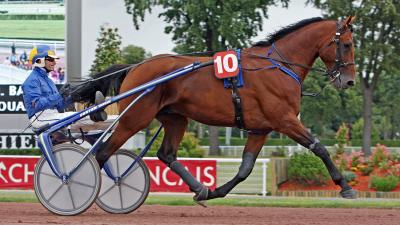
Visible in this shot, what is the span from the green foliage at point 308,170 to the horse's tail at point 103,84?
617 cm

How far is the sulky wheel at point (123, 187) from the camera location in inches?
345

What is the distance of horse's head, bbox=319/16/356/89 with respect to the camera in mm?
8258

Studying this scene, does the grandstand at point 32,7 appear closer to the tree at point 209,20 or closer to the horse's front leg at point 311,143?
the horse's front leg at point 311,143

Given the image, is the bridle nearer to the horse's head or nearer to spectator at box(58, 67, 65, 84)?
the horse's head

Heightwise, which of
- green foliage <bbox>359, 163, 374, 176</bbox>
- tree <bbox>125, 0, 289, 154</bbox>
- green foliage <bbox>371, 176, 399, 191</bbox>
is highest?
tree <bbox>125, 0, 289, 154</bbox>

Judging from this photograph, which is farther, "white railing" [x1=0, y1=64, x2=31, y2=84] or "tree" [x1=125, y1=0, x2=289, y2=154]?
"tree" [x1=125, y1=0, x2=289, y2=154]

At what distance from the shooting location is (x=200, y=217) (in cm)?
852

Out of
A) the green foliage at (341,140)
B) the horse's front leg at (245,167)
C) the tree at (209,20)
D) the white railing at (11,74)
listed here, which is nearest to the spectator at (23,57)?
the white railing at (11,74)

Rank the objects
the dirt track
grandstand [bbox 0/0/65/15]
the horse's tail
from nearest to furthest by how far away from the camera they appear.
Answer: the dirt track → the horse's tail → grandstand [bbox 0/0/65/15]

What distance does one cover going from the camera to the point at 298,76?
830 cm

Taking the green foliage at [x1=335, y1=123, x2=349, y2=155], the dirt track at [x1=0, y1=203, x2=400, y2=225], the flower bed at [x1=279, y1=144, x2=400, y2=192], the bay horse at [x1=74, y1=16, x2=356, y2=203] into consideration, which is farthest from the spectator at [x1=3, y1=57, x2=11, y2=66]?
the bay horse at [x1=74, y1=16, x2=356, y2=203]

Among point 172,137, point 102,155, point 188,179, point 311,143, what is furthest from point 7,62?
point 311,143

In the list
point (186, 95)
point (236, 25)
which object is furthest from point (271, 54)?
point (236, 25)

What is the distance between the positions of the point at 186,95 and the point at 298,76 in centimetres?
110
